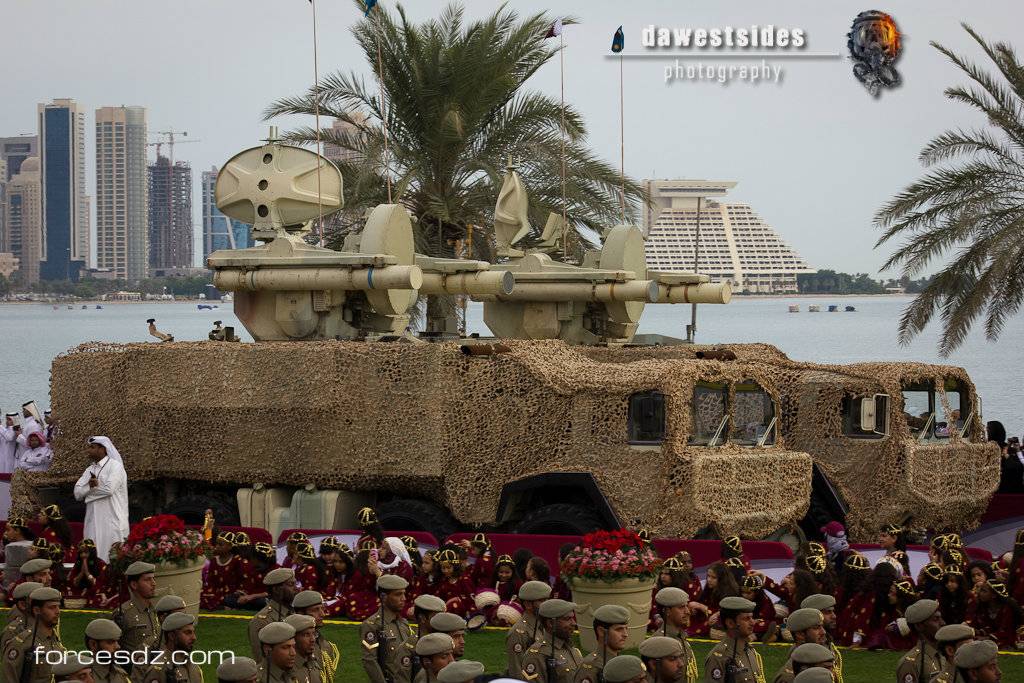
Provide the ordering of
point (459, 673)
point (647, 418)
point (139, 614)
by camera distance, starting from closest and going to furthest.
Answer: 1. point (459, 673)
2. point (139, 614)
3. point (647, 418)

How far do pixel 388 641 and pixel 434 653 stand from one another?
1.87m

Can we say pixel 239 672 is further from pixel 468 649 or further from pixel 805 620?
pixel 468 649

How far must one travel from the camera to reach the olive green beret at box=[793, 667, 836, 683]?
1038cm

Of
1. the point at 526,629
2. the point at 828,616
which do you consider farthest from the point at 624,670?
the point at 828,616

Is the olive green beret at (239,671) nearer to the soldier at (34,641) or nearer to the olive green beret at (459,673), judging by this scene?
the olive green beret at (459,673)

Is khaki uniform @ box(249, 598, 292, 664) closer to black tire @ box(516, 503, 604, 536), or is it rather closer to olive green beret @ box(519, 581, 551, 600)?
olive green beret @ box(519, 581, 551, 600)

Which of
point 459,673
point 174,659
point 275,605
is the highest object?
point 459,673

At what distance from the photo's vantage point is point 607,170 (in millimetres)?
29656

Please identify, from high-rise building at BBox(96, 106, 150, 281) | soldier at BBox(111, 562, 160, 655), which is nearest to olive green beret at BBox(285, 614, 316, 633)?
soldier at BBox(111, 562, 160, 655)

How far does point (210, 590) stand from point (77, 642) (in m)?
1.90

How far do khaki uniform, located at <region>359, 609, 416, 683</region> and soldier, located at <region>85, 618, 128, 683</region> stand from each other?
67.1 inches

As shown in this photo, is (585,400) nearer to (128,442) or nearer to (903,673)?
(128,442)

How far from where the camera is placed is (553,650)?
1255 centimetres

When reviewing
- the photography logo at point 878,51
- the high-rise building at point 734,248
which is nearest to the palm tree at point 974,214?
the photography logo at point 878,51
